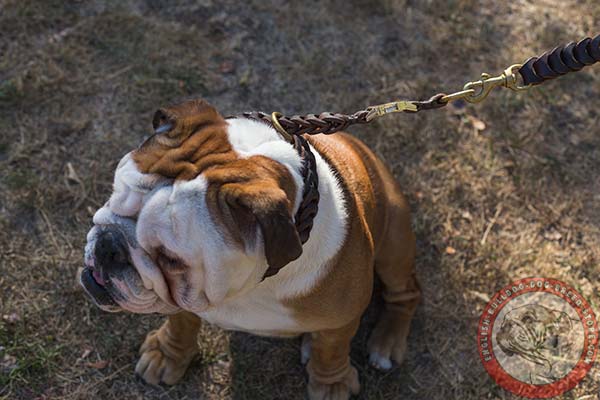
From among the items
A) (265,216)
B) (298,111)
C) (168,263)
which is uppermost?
(265,216)

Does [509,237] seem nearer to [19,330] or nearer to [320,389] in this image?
[320,389]

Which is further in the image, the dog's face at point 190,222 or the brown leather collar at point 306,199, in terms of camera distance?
the brown leather collar at point 306,199

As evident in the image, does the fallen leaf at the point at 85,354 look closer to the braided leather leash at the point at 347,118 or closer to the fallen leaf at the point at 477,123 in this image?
the braided leather leash at the point at 347,118

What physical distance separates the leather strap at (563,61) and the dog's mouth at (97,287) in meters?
1.79

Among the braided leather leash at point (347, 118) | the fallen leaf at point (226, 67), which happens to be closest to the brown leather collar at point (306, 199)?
the braided leather leash at point (347, 118)

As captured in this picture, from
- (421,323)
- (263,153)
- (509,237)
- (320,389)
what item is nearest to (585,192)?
(509,237)

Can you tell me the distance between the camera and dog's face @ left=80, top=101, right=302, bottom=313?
207cm

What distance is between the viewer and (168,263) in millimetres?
2172

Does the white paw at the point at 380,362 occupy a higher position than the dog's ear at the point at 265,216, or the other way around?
the dog's ear at the point at 265,216

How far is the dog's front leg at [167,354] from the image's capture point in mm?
3137

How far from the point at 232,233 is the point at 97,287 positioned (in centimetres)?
58

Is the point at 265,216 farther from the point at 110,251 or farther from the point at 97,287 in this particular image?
the point at 97,287

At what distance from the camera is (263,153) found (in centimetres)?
224

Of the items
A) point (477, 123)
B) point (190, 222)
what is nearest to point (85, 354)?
point (190, 222)
